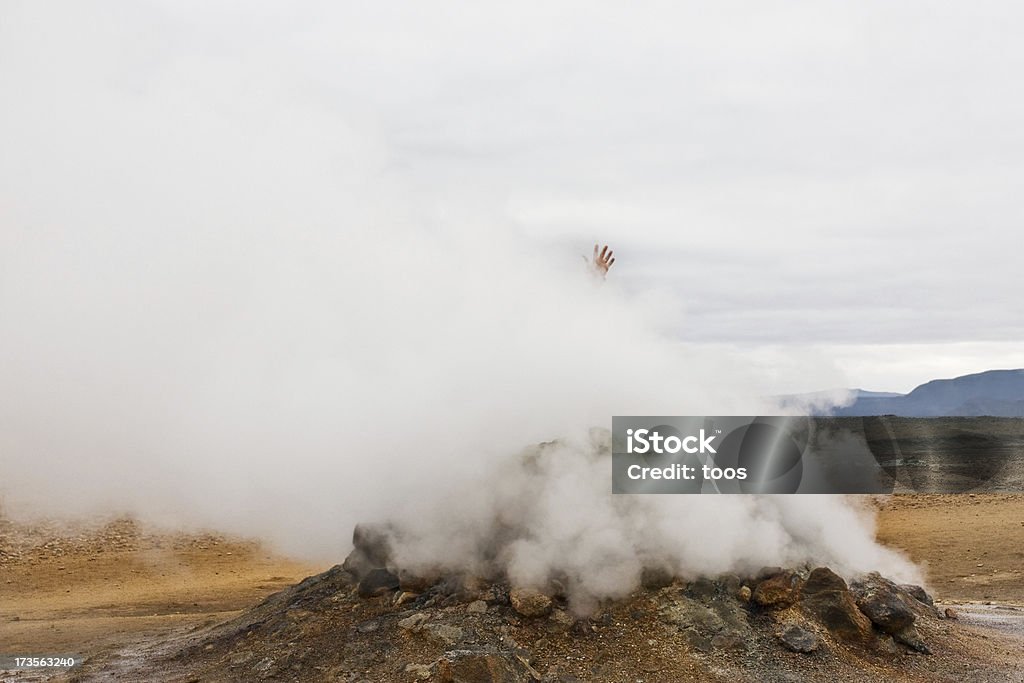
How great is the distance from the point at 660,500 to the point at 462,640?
7.91ft

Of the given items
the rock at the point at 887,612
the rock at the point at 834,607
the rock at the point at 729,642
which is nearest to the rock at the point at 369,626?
the rock at the point at 729,642

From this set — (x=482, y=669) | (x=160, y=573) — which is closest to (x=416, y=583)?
(x=482, y=669)

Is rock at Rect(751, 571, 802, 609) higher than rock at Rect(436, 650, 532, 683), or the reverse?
rock at Rect(751, 571, 802, 609)

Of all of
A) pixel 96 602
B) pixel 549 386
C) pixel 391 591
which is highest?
pixel 549 386

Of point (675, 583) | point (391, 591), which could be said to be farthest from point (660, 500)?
point (391, 591)

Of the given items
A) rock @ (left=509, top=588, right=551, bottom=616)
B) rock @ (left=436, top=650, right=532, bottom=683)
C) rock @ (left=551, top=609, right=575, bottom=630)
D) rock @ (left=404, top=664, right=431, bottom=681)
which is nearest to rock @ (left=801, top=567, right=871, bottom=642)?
rock @ (left=551, top=609, right=575, bottom=630)

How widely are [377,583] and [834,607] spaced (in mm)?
4459

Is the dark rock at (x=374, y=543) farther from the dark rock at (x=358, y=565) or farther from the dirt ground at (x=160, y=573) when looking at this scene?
the dirt ground at (x=160, y=573)

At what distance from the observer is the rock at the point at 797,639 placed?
779cm

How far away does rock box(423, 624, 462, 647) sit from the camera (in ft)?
25.8

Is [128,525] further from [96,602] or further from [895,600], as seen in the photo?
[895,600]

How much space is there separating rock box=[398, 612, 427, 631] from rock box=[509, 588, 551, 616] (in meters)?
0.87

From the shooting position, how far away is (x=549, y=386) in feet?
33.9

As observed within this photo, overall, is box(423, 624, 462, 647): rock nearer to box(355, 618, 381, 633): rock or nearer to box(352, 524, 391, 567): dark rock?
box(355, 618, 381, 633): rock
